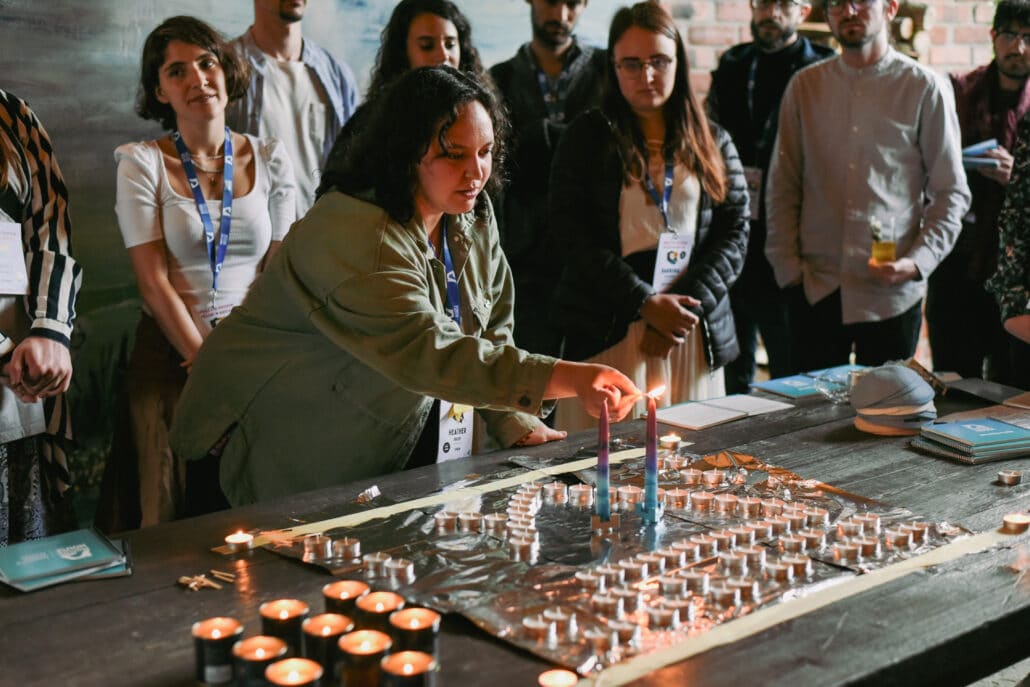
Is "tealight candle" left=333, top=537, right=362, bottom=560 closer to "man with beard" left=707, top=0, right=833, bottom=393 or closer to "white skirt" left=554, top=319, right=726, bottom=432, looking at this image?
"white skirt" left=554, top=319, right=726, bottom=432

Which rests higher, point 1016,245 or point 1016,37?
point 1016,37

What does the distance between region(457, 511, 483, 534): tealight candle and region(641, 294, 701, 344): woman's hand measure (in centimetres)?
151

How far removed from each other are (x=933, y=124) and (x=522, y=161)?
1343 millimetres

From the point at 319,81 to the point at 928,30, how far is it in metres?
3.30

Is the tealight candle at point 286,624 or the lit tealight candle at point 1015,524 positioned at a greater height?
the tealight candle at point 286,624

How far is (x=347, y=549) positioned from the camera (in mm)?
1696

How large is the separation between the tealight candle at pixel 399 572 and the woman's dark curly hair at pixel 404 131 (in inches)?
29.5

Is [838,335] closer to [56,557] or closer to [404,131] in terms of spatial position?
[404,131]

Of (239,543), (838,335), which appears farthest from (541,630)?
(838,335)

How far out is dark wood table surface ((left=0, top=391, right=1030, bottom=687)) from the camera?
1.33 meters

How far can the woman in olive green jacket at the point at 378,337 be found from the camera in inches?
77.8

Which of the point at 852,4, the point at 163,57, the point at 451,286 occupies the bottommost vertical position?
the point at 451,286

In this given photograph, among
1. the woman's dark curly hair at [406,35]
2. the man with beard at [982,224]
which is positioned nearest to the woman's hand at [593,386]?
the woman's dark curly hair at [406,35]

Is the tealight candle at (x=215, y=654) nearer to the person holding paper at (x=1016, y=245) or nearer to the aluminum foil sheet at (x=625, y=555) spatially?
the aluminum foil sheet at (x=625, y=555)
